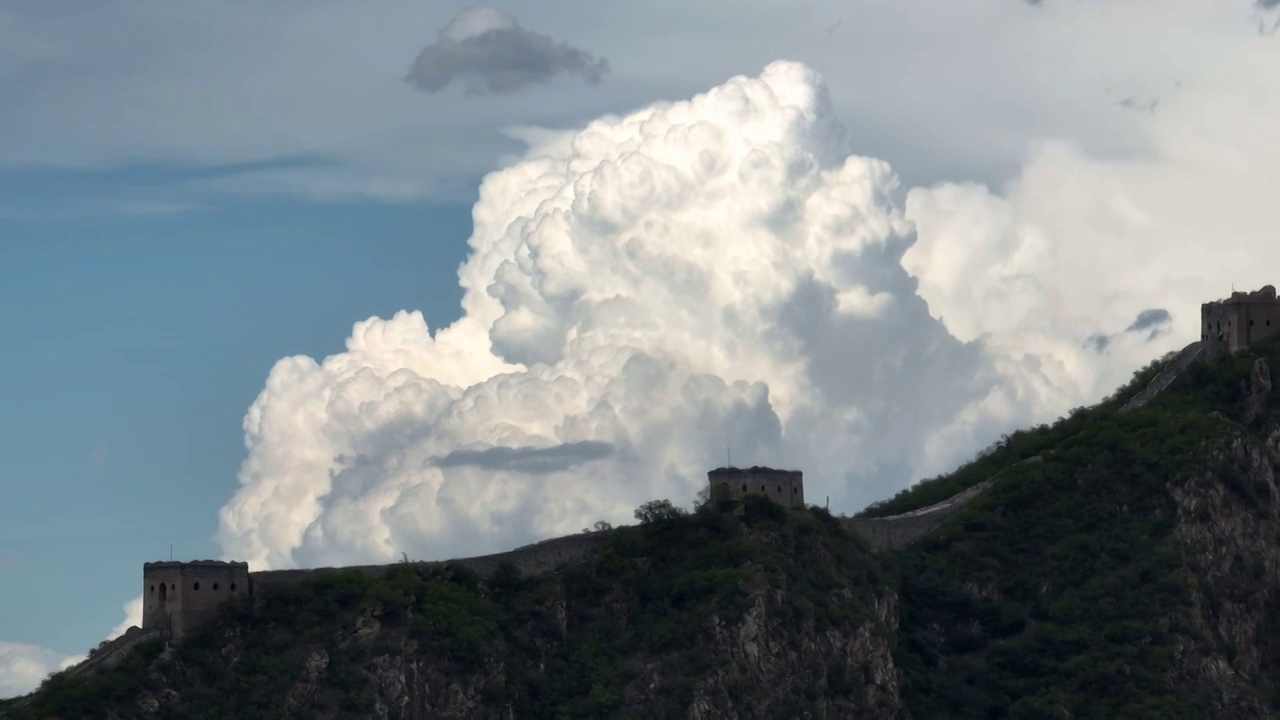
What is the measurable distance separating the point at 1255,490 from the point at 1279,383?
312 inches

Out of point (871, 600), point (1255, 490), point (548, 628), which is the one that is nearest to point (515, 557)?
point (548, 628)

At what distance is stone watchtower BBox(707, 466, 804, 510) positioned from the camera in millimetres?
175375

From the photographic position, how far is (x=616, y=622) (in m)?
171

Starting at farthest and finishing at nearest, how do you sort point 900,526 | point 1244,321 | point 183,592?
point 1244,321 → point 900,526 → point 183,592

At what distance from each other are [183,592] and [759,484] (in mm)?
28303

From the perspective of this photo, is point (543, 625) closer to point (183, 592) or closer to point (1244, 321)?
point (183, 592)

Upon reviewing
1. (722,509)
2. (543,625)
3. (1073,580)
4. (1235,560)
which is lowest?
(1235,560)

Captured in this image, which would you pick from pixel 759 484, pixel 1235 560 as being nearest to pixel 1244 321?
pixel 1235 560

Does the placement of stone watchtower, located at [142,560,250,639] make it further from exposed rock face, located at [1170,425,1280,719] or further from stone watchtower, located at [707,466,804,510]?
exposed rock face, located at [1170,425,1280,719]

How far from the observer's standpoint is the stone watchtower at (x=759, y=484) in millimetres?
175375

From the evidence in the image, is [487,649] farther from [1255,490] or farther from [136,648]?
[1255,490]

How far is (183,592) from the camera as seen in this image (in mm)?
164000

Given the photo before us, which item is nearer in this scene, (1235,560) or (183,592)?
(183,592)

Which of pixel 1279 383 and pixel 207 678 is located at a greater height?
pixel 1279 383
